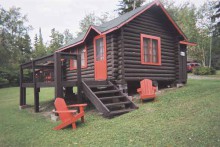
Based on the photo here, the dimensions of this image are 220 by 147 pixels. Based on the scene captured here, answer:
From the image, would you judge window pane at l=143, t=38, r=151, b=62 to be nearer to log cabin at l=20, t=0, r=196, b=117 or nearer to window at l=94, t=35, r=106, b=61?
log cabin at l=20, t=0, r=196, b=117

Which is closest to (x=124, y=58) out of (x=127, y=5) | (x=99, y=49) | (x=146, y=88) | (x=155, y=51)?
(x=99, y=49)

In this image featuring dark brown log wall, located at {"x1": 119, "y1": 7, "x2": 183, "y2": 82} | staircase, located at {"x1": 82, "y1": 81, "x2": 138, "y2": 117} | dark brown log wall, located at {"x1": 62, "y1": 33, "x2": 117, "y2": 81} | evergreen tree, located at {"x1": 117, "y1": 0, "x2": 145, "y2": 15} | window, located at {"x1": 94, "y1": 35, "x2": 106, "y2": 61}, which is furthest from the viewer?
evergreen tree, located at {"x1": 117, "y1": 0, "x2": 145, "y2": 15}

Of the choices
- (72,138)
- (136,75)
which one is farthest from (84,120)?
(136,75)

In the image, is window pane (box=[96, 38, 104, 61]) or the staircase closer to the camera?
the staircase

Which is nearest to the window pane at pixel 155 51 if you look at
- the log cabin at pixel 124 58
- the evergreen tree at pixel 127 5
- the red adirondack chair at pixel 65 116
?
the log cabin at pixel 124 58

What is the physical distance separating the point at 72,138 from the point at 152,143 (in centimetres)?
205

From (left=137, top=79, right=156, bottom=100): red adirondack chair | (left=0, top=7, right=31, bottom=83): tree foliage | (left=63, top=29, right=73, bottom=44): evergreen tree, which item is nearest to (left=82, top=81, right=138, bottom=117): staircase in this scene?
(left=137, top=79, right=156, bottom=100): red adirondack chair

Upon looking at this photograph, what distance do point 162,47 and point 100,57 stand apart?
3.47 metres

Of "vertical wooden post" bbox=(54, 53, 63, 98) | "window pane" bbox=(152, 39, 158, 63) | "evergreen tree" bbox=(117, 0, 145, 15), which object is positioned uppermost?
"evergreen tree" bbox=(117, 0, 145, 15)

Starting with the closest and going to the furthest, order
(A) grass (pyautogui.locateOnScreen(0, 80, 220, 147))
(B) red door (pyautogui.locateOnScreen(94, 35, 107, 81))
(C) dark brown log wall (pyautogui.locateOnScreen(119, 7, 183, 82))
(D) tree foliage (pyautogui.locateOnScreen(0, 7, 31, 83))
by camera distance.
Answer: (A) grass (pyautogui.locateOnScreen(0, 80, 220, 147)) < (C) dark brown log wall (pyautogui.locateOnScreen(119, 7, 183, 82)) < (B) red door (pyautogui.locateOnScreen(94, 35, 107, 81)) < (D) tree foliage (pyautogui.locateOnScreen(0, 7, 31, 83))

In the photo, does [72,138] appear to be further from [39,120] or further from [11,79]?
[11,79]

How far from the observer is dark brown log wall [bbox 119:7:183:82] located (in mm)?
9891

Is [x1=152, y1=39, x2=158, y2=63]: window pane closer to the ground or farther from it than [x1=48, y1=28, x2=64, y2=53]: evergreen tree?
closer to the ground

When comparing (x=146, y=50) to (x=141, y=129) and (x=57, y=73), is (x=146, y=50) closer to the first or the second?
(x=57, y=73)
